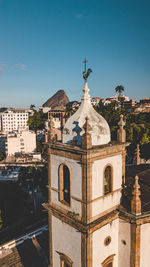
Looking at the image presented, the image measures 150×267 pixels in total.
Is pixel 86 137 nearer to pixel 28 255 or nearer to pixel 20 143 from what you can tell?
pixel 28 255

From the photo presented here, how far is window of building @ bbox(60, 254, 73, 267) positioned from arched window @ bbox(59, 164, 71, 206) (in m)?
3.46

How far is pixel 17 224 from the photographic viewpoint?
30281 mm

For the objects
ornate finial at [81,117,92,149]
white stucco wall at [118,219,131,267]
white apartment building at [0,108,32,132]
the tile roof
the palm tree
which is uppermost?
the palm tree

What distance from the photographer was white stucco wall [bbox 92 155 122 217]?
10.8 m

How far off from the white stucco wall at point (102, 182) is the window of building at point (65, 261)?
3654mm

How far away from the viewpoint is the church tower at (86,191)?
10.6m

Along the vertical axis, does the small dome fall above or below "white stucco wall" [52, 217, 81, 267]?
above

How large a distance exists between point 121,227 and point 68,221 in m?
3.34

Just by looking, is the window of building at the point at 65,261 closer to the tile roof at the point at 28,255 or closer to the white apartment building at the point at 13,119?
the tile roof at the point at 28,255

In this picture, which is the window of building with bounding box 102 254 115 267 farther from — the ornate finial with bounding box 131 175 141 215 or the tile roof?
the tile roof

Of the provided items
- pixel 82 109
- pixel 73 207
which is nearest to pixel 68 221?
pixel 73 207

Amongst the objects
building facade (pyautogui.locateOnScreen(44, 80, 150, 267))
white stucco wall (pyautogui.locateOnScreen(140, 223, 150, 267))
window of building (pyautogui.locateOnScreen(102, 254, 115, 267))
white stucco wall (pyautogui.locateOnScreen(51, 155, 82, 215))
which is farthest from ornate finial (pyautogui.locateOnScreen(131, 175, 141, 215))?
window of building (pyautogui.locateOnScreen(102, 254, 115, 267))

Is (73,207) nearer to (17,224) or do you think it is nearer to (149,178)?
(149,178)

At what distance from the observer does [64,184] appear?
40.2 ft
